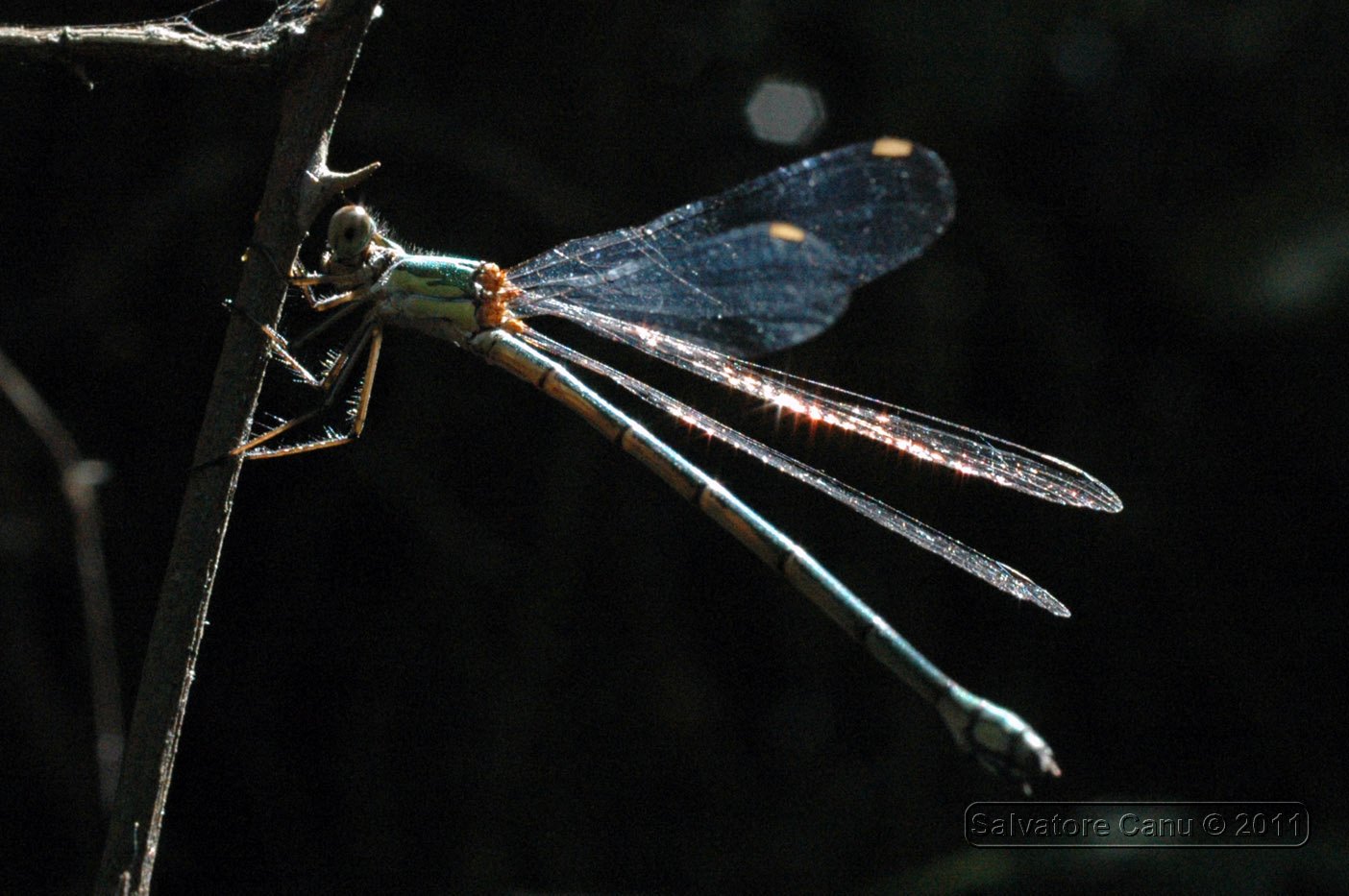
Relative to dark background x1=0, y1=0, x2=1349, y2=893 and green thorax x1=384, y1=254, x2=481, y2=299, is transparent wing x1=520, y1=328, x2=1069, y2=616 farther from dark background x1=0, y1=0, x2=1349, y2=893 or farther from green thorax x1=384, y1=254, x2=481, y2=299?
dark background x1=0, y1=0, x2=1349, y2=893

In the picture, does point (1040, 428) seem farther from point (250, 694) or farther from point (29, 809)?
point (29, 809)

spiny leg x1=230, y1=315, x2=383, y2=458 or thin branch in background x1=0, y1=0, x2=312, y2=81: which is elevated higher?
thin branch in background x1=0, y1=0, x2=312, y2=81

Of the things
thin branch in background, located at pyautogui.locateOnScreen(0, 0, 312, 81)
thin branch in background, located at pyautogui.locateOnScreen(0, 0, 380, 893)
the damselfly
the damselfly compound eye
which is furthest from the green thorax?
thin branch in background, located at pyautogui.locateOnScreen(0, 0, 312, 81)

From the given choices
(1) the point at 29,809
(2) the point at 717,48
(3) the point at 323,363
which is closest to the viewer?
(3) the point at 323,363

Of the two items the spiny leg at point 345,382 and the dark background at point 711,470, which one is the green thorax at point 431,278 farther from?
the dark background at point 711,470

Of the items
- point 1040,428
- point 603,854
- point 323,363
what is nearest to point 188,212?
point 323,363

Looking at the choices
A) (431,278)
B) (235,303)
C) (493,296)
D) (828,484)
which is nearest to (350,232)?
(431,278)
